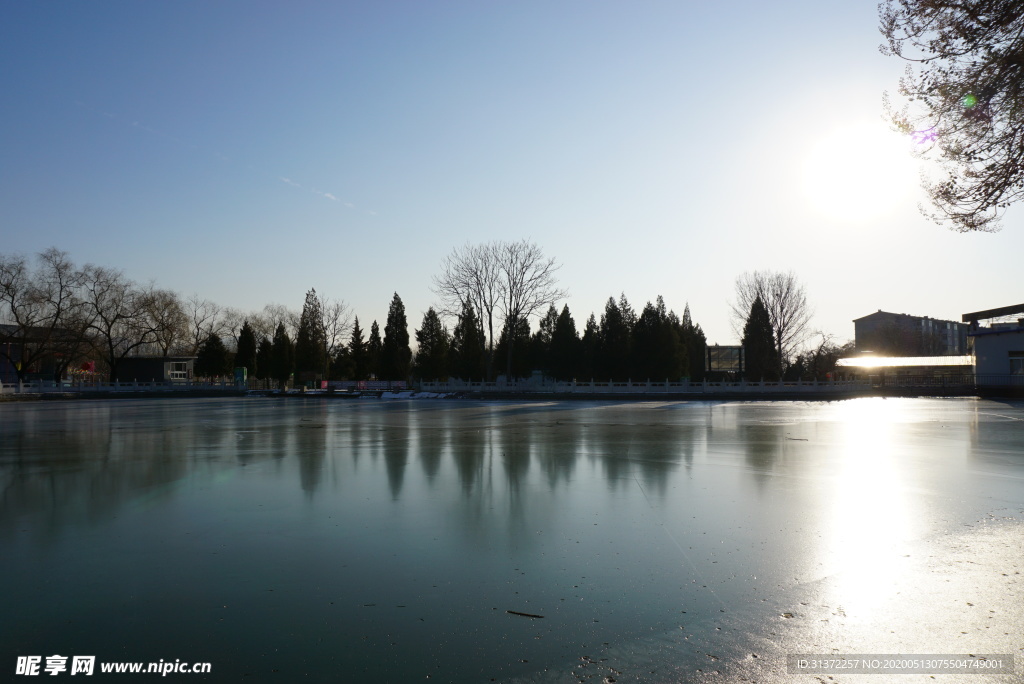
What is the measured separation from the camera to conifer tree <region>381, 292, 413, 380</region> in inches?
2690

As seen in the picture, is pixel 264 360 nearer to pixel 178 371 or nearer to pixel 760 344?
pixel 178 371

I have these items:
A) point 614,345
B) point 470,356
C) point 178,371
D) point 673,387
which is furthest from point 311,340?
point 673,387

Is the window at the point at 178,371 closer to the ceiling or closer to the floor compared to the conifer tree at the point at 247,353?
closer to the floor

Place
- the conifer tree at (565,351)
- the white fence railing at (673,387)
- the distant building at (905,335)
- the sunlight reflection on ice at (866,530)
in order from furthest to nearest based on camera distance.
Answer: the distant building at (905,335) < the conifer tree at (565,351) < the white fence railing at (673,387) < the sunlight reflection on ice at (866,530)

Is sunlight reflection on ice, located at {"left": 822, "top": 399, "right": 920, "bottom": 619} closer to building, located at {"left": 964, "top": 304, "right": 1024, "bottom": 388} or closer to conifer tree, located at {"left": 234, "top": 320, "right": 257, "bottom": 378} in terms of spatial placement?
building, located at {"left": 964, "top": 304, "right": 1024, "bottom": 388}

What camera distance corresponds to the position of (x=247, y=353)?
248 ft

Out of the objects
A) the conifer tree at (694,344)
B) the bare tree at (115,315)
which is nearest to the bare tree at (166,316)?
the bare tree at (115,315)

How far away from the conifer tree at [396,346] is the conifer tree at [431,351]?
147 cm

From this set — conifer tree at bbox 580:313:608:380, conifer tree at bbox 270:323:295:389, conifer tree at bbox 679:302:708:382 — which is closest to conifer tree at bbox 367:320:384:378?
conifer tree at bbox 270:323:295:389

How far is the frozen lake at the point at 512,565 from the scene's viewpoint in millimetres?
3416

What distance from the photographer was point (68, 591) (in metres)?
4.36

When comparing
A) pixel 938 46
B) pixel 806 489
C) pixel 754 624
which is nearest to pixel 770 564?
pixel 754 624

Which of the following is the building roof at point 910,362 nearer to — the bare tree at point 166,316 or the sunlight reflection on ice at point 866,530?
the sunlight reflection on ice at point 866,530

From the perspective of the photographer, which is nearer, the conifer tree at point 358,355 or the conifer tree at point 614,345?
the conifer tree at point 614,345
